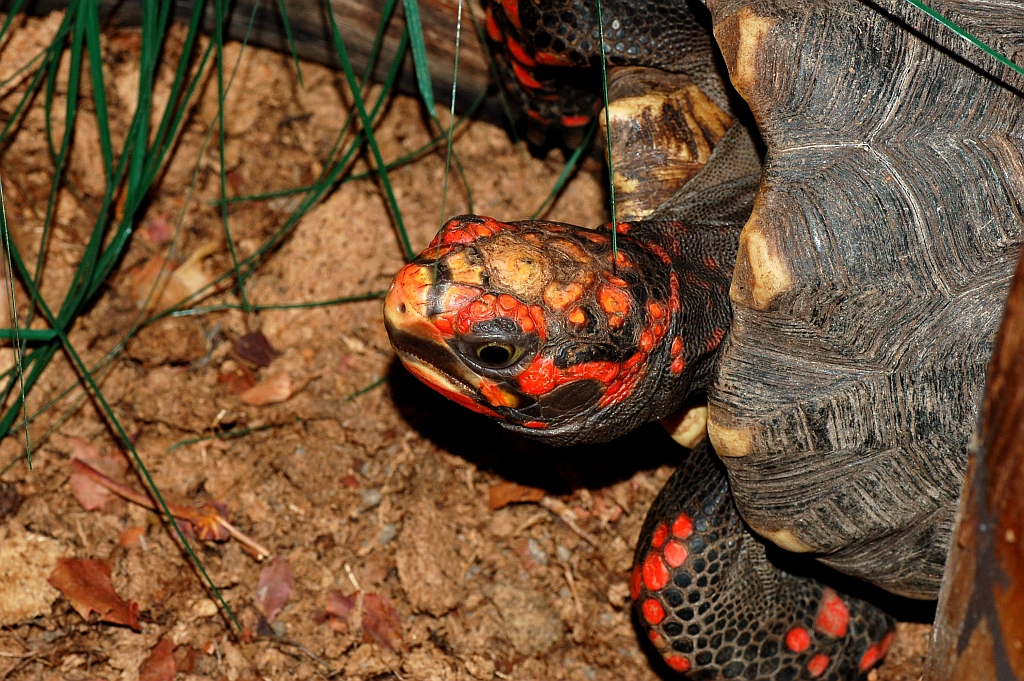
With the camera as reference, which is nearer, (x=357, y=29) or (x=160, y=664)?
(x=160, y=664)

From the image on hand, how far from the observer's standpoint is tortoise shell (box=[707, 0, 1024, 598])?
7.47ft

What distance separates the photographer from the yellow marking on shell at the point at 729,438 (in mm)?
2492

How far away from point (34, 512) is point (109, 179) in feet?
3.90

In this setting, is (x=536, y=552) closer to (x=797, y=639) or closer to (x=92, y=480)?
(x=797, y=639)

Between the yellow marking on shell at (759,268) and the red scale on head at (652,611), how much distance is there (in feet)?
3.43

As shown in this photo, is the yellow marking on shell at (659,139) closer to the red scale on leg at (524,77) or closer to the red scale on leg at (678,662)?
the red scale on leg at (524,77)

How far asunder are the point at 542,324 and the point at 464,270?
0.78 ft

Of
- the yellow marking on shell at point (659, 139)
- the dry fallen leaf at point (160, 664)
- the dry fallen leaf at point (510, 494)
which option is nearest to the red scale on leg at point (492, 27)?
the yellow marking on shell at point (659, 139)

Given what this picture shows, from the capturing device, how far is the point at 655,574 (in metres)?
2.89

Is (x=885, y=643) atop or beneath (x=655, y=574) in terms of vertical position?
beneath

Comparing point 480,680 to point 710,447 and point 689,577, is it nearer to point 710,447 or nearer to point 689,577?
point 689,577

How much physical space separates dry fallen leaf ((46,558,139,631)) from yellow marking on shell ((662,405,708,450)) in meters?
1.85

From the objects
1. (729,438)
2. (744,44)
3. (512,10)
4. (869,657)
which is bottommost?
(869,657)

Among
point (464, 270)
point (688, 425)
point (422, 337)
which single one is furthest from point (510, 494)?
point (464, 270)
